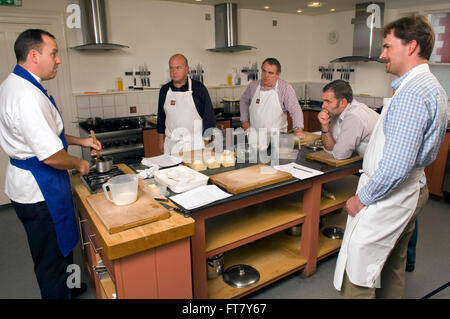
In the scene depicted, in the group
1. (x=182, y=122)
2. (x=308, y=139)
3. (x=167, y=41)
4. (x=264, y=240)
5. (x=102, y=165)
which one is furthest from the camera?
(x=167, y=41)

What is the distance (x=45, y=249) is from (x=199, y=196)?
2.99 ft

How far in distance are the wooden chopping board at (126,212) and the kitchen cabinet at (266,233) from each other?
0.22m

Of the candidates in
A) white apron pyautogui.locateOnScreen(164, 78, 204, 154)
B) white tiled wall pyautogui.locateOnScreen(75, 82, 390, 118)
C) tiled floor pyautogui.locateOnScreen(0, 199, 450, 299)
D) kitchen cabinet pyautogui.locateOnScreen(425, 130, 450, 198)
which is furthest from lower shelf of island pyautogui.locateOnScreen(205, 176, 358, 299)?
white tiled wall pyautogui.locateOnScreen(75, 82, 390, 118)

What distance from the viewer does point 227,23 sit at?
15.1 feet

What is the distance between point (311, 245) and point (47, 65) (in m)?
1.93

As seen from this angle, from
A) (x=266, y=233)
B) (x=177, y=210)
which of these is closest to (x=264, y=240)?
(x=266, y=233)

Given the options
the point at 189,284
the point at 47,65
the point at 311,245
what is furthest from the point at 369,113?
the point at 47,65

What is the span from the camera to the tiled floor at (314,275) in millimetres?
2229

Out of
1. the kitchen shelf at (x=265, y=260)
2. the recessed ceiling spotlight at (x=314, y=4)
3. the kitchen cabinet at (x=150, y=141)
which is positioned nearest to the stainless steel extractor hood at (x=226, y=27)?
the recessed ceiling spotlight at (x=314, y=4)

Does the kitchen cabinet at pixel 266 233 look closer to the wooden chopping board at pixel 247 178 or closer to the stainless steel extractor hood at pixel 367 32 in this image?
the wooden chopping board at pixel 247 178

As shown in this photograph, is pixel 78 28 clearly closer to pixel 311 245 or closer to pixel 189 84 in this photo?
pixel 189 84

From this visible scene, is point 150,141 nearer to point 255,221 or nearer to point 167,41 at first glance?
point 167,41

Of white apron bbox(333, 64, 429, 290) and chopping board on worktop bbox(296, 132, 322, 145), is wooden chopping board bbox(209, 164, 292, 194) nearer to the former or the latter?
white apron bbox(333, 64, 429, 290)

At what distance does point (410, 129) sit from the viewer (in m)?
1.38
